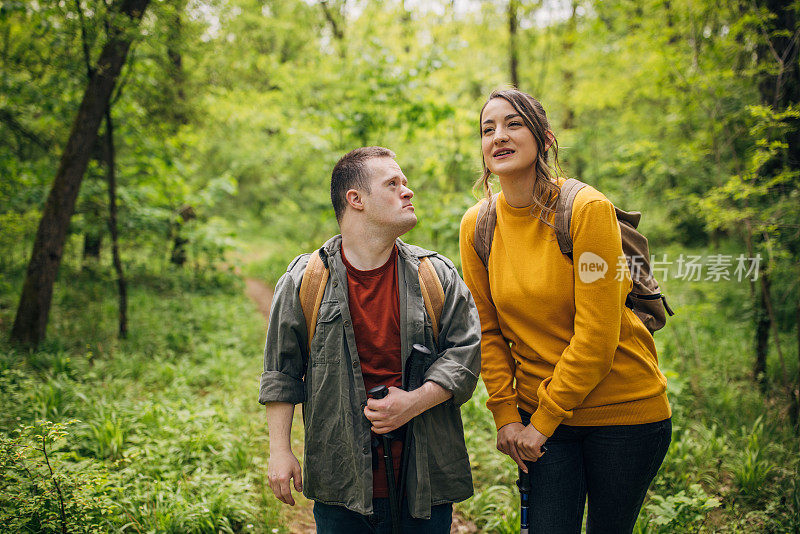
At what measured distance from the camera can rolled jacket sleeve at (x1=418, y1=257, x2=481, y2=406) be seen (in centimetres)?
184

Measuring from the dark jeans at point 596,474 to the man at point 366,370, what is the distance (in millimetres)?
357

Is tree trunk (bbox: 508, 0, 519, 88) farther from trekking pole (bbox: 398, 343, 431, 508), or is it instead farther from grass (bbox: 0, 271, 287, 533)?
trekking pole (bbox: 398, 343, 431, 508)

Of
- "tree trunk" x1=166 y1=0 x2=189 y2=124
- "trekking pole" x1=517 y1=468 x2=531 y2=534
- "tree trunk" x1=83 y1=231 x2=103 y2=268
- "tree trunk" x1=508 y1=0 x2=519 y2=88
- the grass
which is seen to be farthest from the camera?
"tree trunk" x1=508 y1=0 x2=519 y2=88

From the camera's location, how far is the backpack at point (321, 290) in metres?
1.93

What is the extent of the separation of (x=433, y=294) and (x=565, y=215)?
634 millimetres

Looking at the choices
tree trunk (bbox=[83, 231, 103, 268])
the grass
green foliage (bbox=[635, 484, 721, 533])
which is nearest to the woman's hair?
green foliage (bbox=[635, 484, 721, 533])

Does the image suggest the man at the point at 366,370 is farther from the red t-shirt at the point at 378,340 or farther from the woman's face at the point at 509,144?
the woman's face at the point at 509,144

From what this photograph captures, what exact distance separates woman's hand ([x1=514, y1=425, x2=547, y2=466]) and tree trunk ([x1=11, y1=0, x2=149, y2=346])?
623 cm

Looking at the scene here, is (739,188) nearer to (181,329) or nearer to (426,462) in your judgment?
(426,462)

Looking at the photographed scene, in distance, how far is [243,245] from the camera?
31.7 feet

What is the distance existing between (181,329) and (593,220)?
695 centimetres

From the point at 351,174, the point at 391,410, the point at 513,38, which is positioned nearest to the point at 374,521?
the point at 391,410

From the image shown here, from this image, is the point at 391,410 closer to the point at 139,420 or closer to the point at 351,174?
the point at 351,174

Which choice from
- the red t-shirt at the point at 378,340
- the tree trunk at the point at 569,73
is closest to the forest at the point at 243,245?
the tree trunk at the point at 569,73
